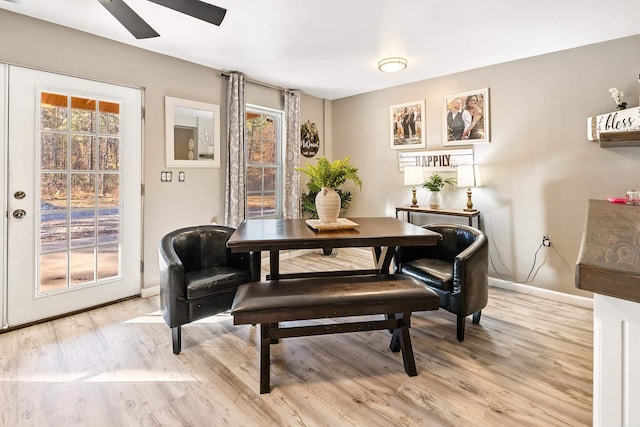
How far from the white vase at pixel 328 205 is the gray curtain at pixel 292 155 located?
8.33ft

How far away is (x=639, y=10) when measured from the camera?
257cm

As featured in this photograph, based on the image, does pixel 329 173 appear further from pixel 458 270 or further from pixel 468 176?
pixel 468 176

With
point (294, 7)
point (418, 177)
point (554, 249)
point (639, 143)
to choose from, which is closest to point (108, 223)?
point (294, 7)

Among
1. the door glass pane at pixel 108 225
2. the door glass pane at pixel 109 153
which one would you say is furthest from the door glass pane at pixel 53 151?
the door glass pane at pixel 108 225

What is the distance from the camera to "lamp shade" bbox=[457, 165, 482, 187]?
380 centimetres

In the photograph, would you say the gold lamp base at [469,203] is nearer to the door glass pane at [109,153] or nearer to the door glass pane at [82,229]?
the door glass pane at [109,153]

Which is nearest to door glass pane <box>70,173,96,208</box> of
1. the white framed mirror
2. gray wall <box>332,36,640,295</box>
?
the white framed mirror

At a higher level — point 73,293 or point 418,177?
point 418,177

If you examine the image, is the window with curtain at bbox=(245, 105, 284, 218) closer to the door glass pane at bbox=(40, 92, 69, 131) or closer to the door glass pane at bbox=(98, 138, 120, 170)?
the door glass pane at bbox=(98, 138, 120, 170)

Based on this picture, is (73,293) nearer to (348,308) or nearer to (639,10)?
(348,308)

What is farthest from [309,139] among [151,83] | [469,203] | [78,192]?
[78,192]

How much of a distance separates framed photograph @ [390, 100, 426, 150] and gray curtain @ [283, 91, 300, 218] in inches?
55.7

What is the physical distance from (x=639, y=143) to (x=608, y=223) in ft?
8.10

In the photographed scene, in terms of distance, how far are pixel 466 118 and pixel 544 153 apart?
967 mm
